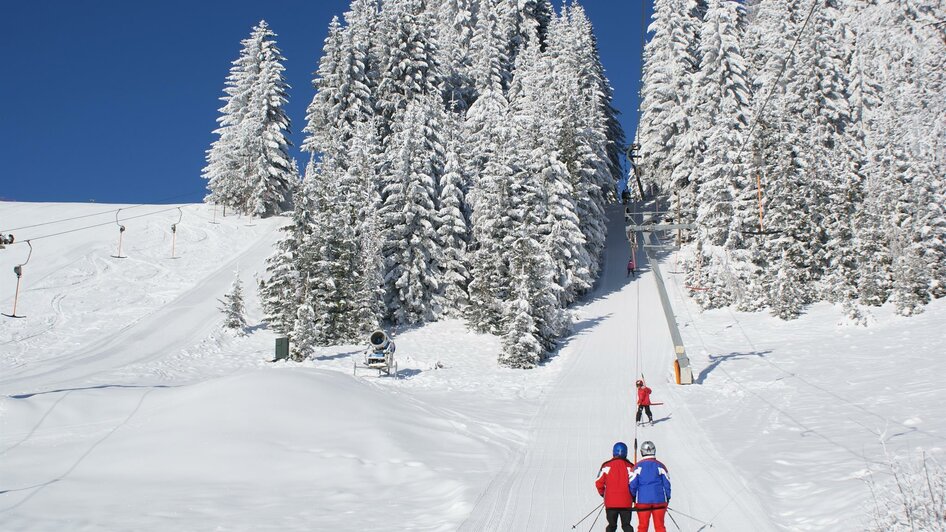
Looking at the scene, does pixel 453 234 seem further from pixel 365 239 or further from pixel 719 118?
pixel 719 118

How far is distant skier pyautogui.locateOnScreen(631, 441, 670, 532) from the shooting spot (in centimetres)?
860

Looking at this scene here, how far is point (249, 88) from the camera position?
5403 cm

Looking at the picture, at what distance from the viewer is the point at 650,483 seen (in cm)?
870

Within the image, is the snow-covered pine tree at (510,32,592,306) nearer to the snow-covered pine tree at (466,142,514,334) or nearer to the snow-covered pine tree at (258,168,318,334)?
the snow-covered pine tree at (466,142,514,334)

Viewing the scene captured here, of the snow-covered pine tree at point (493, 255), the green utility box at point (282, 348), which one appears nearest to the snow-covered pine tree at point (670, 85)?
the snow-covered pine tree at point (493, 255)

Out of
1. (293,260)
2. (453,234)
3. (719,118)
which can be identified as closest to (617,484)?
(293,260)

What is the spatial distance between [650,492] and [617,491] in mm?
460

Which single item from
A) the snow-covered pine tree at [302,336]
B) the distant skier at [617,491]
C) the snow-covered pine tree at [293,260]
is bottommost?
the distant skier at [617,491]

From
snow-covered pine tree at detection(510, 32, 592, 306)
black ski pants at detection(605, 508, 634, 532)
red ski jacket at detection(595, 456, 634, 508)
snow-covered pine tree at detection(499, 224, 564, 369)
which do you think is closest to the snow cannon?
snow-covered pine tree at detection(499, 224, 564, 369)

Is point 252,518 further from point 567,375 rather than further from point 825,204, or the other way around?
point 825,204

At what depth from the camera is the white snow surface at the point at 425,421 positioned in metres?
10.7

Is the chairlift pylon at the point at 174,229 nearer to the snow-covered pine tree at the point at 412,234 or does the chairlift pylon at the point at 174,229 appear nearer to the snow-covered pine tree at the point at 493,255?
the snow-covered pine tree at the point at 412,234

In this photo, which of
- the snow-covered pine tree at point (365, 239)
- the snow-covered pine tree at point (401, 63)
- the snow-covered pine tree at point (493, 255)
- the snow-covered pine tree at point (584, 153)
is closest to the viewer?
the snow-covered pine tree at point (365, 239)

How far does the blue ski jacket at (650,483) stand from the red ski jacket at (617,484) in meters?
0.10
